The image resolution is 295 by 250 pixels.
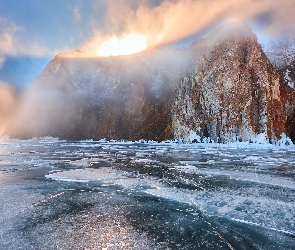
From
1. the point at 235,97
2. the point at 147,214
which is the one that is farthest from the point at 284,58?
the point at 147,214

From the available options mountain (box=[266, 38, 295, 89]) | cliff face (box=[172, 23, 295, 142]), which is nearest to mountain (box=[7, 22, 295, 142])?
cliff face (box=[172, 23, 295, 142])

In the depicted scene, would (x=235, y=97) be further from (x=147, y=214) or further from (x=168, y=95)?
(x=147, y=214)

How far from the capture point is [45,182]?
1200cm

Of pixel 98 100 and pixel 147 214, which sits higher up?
pixel 98 100

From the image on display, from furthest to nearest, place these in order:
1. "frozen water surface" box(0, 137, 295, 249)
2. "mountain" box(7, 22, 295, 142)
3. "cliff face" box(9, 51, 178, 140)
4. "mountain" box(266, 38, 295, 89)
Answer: "cliff face" box(9, 51, 178, 140) < "mountain" box(266, 38, 295, 89) < "mountain" box(7, 22, 295, 142) < "frozen water surface" box(0, 137, 295, 249)

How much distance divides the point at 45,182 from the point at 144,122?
6869cm

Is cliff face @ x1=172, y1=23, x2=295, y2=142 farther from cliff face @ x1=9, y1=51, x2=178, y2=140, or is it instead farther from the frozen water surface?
the frozen water surface

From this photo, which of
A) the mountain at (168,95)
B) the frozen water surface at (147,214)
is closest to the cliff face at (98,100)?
the mountain at (168,95)

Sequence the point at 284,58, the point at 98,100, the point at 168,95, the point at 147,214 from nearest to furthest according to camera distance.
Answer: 1. the point at 147,214
2. the point at 284,58
3. the point at 168,95
4. the point at 98,100

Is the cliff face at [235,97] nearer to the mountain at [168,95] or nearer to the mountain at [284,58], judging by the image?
the mountain at [168,95]

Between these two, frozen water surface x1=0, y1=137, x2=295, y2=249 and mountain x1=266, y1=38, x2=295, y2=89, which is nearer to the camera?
frozen water surface x1=0, y1=137, x2=295, y2=249

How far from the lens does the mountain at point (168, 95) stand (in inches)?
2232

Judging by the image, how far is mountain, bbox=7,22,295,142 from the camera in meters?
56.7

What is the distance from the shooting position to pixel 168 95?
→ 84.8 metres
